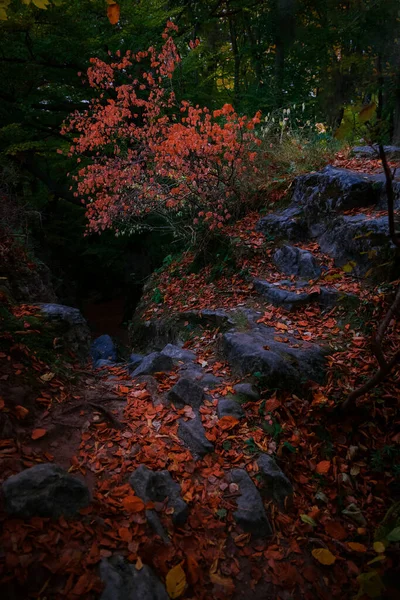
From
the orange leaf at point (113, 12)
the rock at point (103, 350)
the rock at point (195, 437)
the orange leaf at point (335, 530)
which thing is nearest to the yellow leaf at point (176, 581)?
the rock at point (195, 437)

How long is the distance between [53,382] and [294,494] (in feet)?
7.47

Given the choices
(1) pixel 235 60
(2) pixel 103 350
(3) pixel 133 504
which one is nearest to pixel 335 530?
(3) pixel 133 504

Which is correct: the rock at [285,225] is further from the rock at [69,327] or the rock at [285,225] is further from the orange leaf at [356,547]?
the orange leaf at [356,547]

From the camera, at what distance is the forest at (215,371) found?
6.40 ft

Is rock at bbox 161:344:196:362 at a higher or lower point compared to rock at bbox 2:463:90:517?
lower

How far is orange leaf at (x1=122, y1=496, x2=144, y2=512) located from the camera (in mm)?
2133

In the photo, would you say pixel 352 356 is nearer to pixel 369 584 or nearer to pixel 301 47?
pixel 369 584

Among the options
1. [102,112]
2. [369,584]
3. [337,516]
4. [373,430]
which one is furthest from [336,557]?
[102,112]

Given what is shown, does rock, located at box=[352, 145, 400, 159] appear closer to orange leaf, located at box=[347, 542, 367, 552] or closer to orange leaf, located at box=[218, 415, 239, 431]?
orange leaf, located at box=[218, 415, 239, 431]

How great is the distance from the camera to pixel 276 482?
2531 mm

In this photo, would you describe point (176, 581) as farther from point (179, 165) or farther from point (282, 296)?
point (179, 165)

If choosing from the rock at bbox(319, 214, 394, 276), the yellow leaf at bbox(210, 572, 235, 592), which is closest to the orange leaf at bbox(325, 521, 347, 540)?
the yellow leaf at bbox(210, 572, 235, 592)

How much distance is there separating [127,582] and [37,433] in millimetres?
1191

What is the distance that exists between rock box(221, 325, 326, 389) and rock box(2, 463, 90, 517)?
191cm
